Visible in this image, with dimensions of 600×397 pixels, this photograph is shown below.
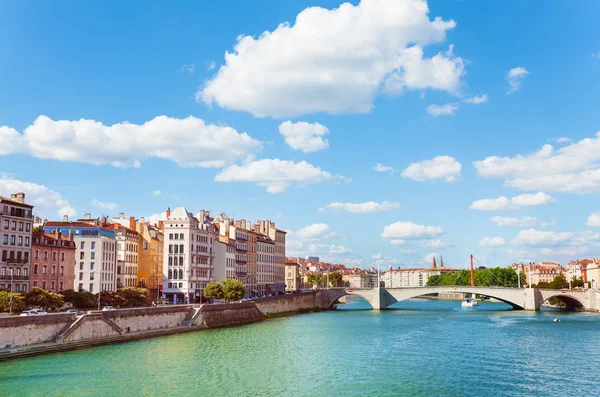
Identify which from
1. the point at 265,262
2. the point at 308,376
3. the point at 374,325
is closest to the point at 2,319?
the point at 308,376

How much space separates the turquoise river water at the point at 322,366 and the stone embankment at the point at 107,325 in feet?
5.73

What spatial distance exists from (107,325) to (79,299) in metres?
14.1

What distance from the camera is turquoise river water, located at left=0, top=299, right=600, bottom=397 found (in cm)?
3841

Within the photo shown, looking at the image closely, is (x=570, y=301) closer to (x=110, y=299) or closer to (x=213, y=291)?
(x=213, y=291)

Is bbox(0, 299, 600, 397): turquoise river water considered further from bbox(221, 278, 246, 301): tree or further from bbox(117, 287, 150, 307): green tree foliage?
bbox(221, 278, 246, 301): tree

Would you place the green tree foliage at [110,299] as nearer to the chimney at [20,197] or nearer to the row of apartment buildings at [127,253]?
the row of apartment buildings at [127,253]

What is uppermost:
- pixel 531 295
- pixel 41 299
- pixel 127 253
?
pixel 127 253

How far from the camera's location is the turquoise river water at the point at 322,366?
38406 mm

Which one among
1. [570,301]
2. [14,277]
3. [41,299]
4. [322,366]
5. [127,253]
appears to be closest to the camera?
[322,366]

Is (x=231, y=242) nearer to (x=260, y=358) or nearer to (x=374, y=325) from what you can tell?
(x=374, y=325)

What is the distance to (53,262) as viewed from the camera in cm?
7544

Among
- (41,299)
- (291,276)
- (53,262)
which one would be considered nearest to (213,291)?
(53,262)

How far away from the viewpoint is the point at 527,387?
133ft

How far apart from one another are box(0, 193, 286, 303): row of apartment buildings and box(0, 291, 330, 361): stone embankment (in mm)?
12760
